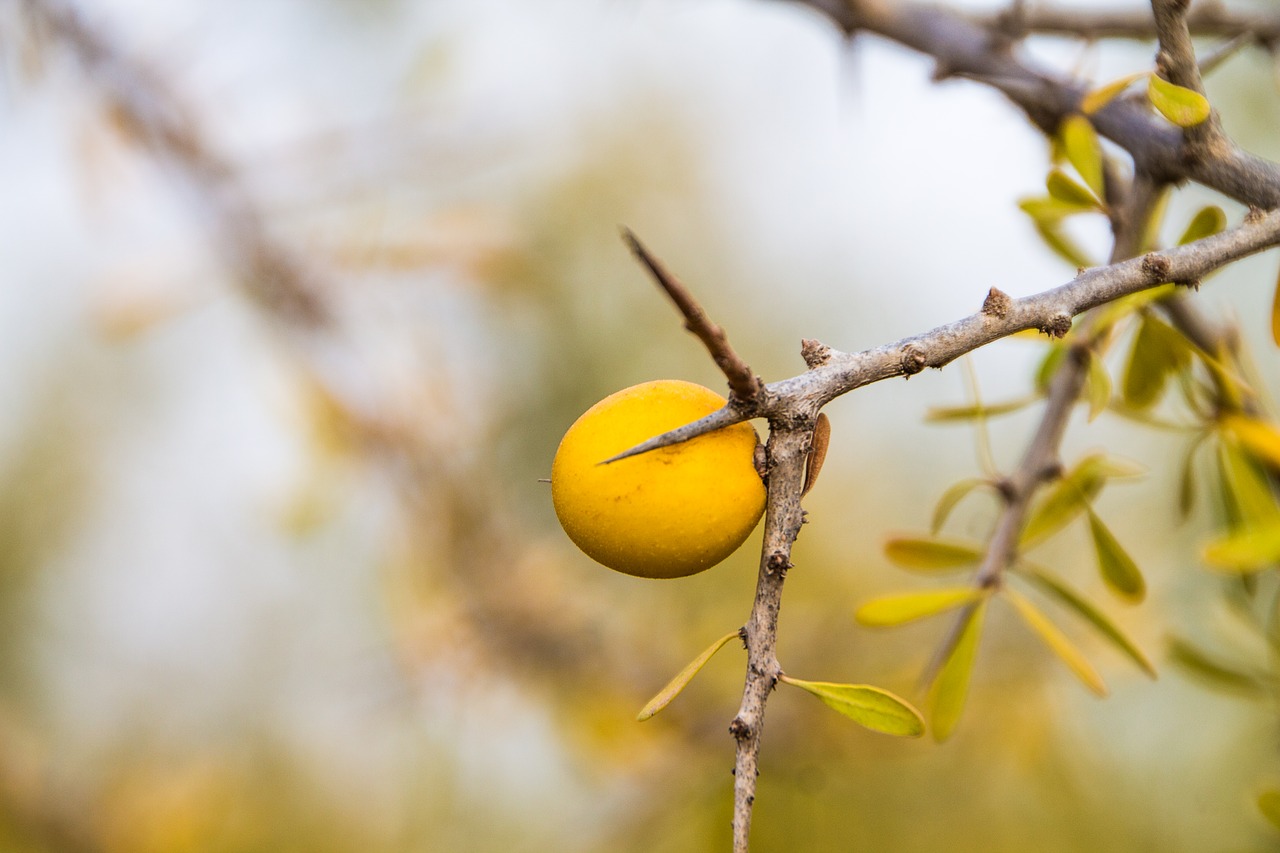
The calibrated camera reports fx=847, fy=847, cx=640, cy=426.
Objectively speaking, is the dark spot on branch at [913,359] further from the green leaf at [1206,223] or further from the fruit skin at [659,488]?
the green leaf at [1206,223]

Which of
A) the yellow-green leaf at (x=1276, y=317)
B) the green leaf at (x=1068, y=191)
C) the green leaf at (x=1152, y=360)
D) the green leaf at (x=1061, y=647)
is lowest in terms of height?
the green leaf at (x=1061, y=647)

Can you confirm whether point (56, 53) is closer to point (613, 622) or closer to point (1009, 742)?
point (613, 622)

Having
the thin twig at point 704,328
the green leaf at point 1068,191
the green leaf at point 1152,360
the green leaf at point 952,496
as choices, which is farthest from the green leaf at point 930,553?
the thin twig at point 704,328

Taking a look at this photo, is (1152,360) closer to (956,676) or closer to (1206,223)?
(1206,223)

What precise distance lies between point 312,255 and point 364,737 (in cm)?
83

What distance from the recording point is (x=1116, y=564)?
24.4 inches

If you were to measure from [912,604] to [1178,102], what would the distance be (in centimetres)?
36

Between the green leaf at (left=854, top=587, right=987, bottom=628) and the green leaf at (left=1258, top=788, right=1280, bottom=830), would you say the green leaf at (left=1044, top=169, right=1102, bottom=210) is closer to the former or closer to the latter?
the green leaf at (left=854, top=587, right=987, bottom=628)

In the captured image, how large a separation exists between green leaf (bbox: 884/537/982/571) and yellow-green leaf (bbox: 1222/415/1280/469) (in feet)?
0.64

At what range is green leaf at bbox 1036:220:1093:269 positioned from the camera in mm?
711

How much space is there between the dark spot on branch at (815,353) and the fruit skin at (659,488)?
0.17 feet

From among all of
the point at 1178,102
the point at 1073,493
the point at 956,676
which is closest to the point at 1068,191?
the point at 1178,102

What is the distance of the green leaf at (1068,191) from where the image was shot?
0.54m

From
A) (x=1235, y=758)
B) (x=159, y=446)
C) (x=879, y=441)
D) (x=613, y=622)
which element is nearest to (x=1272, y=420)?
(x=1235, y=758)
